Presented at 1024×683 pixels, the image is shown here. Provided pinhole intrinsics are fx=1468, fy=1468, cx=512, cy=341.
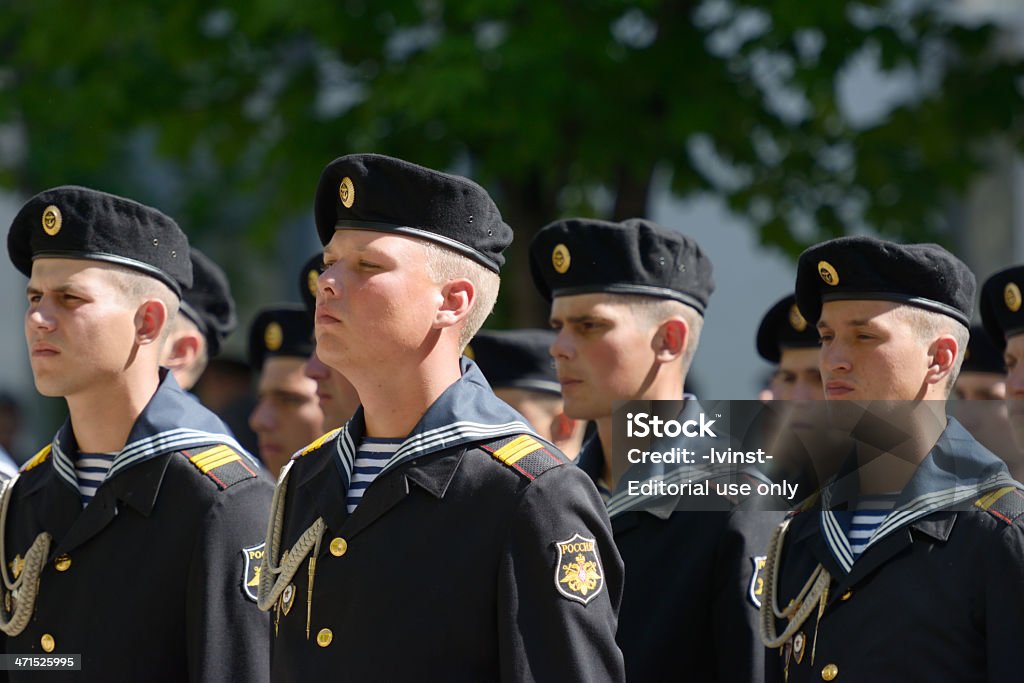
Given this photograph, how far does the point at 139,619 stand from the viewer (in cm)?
359

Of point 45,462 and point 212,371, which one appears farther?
point 212,371

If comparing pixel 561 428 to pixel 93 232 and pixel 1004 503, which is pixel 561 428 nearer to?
pixel 93 232

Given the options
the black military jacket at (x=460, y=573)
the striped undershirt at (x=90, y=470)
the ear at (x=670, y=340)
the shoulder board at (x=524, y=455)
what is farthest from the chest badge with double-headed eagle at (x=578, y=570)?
the ear at (x=670, y=340)

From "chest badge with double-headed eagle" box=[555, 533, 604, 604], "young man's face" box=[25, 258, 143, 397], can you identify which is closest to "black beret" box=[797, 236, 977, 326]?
"chest badge with double-headed eagle" box=[555, 533, 604, 604]

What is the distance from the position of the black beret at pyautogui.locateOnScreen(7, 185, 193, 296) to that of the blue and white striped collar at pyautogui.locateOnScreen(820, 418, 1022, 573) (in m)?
2.00

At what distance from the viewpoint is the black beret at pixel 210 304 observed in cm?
550

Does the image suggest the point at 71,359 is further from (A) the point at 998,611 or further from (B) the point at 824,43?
(B) the point at 824,43

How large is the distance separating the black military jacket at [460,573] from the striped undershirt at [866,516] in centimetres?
81

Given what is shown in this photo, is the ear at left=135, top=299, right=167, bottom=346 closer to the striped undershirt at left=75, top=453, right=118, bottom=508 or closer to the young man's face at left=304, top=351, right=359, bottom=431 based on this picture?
the striped undershirt at left=75, top=453, right=118, bottom=508

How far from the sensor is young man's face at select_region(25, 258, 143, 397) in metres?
3.86

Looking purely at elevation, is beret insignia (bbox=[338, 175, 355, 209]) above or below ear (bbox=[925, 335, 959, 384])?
above

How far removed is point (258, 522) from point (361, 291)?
0.82 metres

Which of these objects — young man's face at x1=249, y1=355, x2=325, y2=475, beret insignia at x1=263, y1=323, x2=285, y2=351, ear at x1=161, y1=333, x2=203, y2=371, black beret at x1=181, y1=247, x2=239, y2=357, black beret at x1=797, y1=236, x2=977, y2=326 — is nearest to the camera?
black beret at x1=797, y1=236, x2=977, y2=326

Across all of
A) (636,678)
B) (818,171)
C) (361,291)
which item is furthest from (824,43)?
(361,291)
